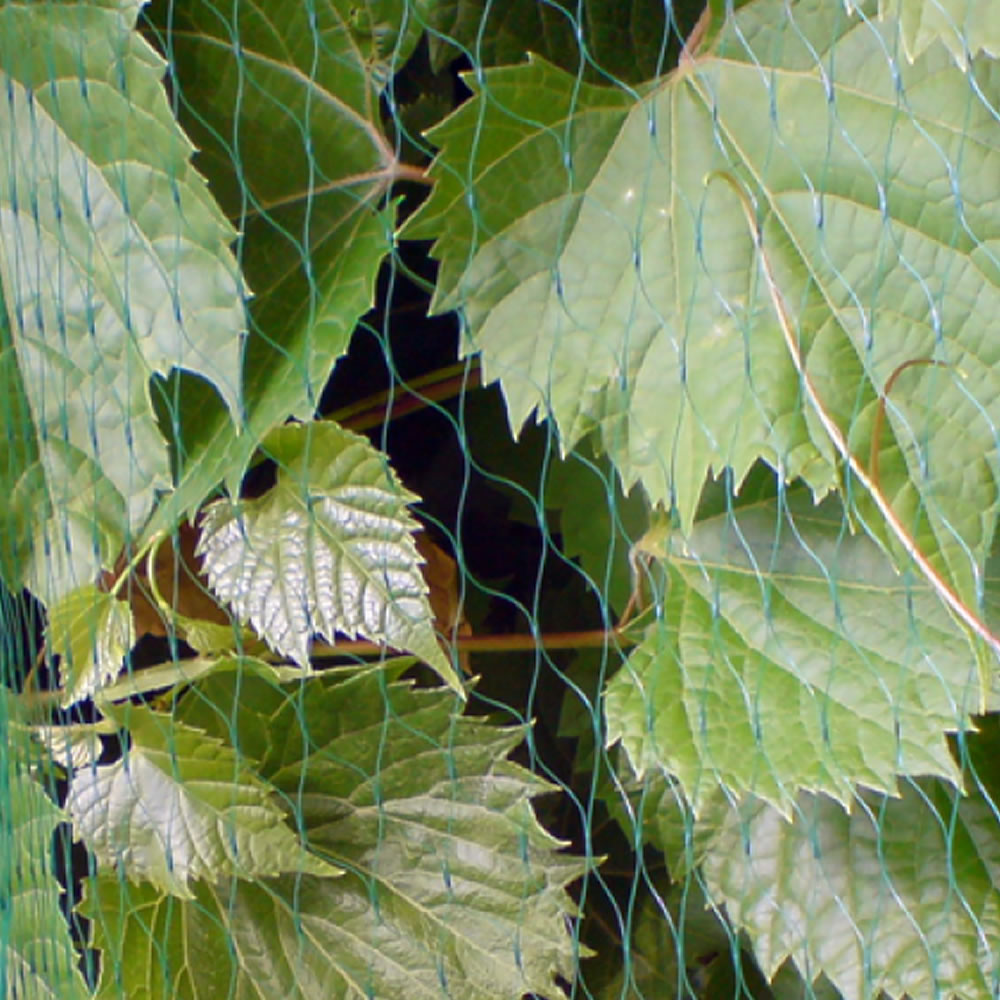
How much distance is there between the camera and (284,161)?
0.56 m

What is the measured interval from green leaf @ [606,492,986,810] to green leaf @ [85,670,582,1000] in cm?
7

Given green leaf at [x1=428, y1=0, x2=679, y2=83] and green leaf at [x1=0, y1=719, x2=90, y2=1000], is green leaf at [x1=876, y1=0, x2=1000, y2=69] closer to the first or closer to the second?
green leaf at [x1=428, y1=0, x2=679, y2=83]

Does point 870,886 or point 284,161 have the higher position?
point 284,161

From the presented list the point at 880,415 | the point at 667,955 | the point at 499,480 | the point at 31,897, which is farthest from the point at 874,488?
the point at 31,897

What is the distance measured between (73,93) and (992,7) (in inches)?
14.4

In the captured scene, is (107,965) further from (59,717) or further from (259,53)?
(259,53)

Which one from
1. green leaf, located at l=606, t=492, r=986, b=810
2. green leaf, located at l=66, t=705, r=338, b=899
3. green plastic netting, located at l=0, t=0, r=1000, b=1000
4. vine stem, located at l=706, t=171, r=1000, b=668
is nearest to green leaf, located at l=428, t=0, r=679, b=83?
green plastic netting, located at l=0, t=0, r=1000, b=1000

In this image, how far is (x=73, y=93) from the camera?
52 cm

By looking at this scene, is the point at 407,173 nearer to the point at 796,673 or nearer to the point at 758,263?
the point at 758,263

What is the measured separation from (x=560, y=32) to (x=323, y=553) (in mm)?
254

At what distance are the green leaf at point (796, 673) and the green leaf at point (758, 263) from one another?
42 mm

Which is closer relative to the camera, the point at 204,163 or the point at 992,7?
the point at 992,7

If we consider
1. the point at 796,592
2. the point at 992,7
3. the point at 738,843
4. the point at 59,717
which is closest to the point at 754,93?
the point at 992,7

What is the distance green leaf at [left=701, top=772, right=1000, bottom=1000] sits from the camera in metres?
0.53
